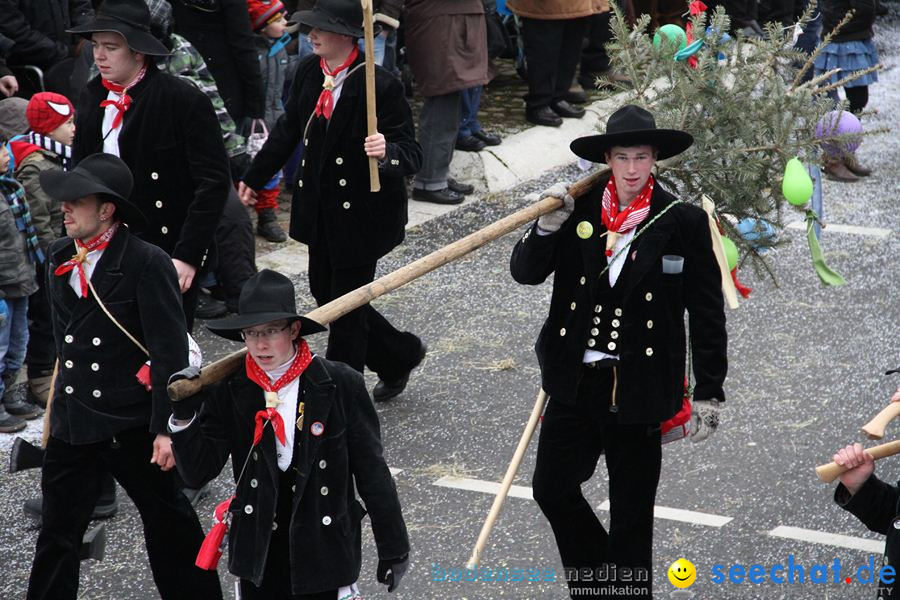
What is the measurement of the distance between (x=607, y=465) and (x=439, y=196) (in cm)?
601

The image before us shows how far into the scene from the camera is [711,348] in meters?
5.05

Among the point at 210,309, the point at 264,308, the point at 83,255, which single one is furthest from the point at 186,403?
the point at 210,309

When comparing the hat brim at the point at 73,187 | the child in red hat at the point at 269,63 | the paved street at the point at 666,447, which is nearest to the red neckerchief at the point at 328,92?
the paved street at the point at 666,447

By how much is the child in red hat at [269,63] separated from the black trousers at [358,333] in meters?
2.76

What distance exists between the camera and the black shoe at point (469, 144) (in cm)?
1168

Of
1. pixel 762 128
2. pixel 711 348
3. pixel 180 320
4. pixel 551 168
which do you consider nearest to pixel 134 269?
pixel 180 320

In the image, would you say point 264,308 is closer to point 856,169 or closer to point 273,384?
point 273,384

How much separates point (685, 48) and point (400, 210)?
1906 mm

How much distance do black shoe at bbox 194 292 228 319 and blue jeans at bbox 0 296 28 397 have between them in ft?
5.12

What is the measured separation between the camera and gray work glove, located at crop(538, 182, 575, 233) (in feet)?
16.5

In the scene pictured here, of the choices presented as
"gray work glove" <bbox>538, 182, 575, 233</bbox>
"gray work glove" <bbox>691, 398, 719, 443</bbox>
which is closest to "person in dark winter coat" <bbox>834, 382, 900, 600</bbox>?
"gray work glove" <bbox>691, 398, 719, 443</bbox>

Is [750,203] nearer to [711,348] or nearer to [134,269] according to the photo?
[711,348]

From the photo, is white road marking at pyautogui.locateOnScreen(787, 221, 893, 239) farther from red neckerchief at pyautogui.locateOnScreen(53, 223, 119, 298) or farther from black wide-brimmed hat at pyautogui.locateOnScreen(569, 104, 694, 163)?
red neckerchief at pyautogui.locateOnScreen(53, 223, 119, 298)

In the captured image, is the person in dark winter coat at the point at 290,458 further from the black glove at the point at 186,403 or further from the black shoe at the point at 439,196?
the black shoe at the point at 439,196
